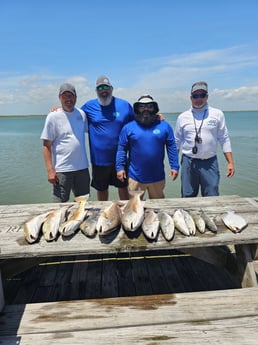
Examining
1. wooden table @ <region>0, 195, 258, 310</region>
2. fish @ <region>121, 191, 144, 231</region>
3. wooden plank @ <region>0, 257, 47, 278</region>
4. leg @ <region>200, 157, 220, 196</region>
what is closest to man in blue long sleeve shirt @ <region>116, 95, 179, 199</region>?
leg @ <region>200, 157, 220, 196</region>

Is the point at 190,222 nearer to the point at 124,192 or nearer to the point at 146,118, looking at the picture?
the point at 146,118

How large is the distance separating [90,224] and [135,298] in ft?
2.59

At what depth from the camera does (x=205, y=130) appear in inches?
171

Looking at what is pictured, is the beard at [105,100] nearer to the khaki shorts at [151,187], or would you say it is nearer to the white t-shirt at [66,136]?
the white t-shirt at [66,136]

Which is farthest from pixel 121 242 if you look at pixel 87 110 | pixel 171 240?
pixel 87 110

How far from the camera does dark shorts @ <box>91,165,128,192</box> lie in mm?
4555

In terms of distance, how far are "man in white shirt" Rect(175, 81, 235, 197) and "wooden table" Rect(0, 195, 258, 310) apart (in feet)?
4.12

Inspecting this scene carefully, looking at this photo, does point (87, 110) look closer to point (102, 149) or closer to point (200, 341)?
point (102, 149)

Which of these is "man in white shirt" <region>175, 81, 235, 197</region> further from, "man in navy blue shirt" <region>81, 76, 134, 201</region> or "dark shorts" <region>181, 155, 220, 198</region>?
"man in navy blue shirt" <region>81, 76, 134, 201</region>

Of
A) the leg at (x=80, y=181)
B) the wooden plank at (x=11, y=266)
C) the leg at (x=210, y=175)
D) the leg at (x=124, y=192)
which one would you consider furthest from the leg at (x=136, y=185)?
the wooden plank at (x=11, y=266)

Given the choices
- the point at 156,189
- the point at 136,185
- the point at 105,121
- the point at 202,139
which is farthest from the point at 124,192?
the point at 202,139

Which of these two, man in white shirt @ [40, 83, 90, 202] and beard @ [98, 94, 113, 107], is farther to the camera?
beard @ [98, 94, 113, 107]

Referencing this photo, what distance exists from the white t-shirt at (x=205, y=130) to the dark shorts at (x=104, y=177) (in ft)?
4.26

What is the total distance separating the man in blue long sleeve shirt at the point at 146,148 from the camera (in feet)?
12.9
